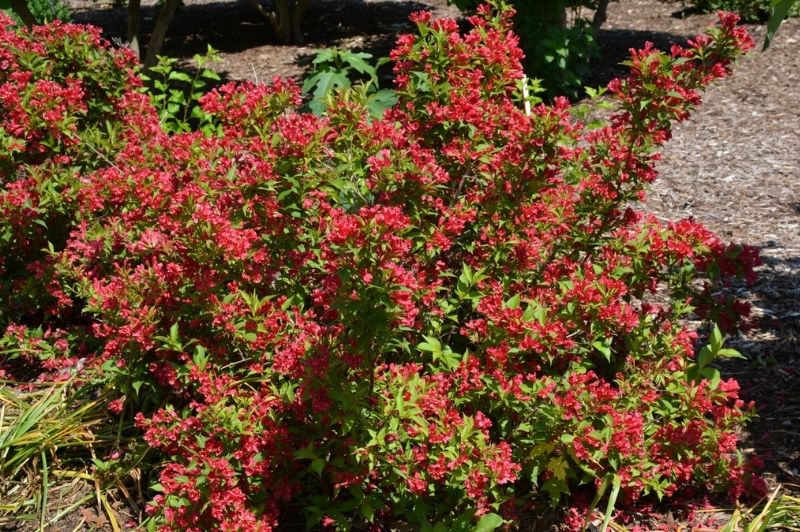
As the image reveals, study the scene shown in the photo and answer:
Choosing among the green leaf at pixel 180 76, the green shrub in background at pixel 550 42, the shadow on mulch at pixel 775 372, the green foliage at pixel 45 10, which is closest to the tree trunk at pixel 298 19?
the green shrub in background at pixel 550 42

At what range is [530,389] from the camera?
2.48 metres

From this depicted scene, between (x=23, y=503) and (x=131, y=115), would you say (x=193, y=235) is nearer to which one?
(x=23, y=503)

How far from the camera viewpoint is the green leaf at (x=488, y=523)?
241 centimetres

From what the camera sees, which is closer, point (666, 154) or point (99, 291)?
point (99, 291)

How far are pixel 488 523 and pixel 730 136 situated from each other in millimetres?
4695

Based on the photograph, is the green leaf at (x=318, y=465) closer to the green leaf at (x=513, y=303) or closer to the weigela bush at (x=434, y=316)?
the weigela bush at (x=434, y=316)

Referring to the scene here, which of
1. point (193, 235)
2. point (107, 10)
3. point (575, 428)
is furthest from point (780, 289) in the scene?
point (107, 10)

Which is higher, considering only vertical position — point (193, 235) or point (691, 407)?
point (193, 235)

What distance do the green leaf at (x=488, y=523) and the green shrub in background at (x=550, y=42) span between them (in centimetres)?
508

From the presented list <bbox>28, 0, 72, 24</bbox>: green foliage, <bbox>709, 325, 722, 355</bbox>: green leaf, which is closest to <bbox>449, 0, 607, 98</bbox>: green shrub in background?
<bbox>709, 325, 722, 355</bbox>: green leaf

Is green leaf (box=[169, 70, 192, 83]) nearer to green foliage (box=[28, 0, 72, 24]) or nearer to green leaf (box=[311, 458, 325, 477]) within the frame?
green leaf (box=[311, 458, 325, 477])

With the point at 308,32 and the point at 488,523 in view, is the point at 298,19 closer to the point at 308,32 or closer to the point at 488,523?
the point at 308,32

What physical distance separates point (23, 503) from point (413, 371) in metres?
1.64

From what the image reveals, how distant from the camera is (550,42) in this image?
6.88 m
